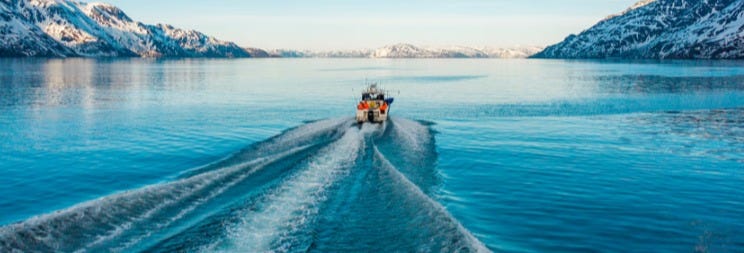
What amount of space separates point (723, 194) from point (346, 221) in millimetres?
22750

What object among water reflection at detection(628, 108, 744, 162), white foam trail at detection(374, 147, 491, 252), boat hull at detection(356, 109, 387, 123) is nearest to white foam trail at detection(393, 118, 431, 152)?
boat hull at detection(356, 109, 387, 123)

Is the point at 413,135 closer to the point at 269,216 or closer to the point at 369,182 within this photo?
the point at 369,182

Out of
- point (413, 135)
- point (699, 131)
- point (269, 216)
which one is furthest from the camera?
point (699, 131)

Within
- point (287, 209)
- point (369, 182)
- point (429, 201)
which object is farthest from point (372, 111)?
point (287, 209)

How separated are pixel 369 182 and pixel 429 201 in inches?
225

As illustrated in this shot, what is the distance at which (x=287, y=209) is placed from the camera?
23844 millimetres

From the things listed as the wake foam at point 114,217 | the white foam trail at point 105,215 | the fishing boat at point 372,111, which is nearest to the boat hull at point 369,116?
the fishing boat at point 372,111

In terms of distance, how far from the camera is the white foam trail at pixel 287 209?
19406 millimetres

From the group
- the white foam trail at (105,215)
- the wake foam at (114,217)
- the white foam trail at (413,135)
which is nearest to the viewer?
the wake foam at (114,217)

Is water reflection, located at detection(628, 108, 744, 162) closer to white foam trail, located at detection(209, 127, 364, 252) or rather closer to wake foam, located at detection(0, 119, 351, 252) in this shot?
white foam trail, located at detection(209, 127, 364, 252)

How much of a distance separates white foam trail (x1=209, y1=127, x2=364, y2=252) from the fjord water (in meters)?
0.10

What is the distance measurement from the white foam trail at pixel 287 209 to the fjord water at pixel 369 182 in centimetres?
10

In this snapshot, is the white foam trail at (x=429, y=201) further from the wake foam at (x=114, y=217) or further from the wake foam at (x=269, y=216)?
the wake foam at (x=114, y=217)

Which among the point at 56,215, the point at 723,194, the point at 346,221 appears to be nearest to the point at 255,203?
the point at 346,221
